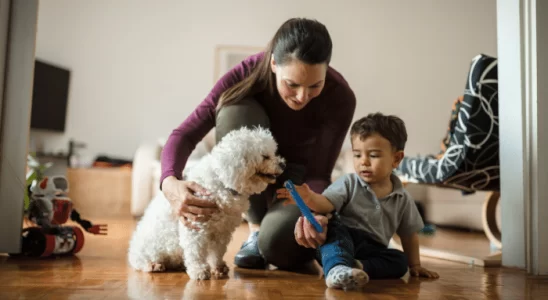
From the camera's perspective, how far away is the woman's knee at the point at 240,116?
1608mm

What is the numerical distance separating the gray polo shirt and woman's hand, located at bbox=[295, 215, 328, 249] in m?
0.12

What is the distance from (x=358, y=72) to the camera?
17.0 feet

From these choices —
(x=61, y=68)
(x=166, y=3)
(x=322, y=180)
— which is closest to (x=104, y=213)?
(x=61, y=68)

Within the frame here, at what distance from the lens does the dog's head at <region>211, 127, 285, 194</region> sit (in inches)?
50.9

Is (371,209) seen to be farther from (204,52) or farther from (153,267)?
(204,52)

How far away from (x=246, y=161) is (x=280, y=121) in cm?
44

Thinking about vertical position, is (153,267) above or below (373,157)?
below

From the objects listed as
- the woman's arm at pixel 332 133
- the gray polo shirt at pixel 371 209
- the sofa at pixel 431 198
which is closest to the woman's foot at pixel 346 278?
the gray polo shirt at pixel 371 209

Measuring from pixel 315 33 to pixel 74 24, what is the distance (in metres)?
3.93

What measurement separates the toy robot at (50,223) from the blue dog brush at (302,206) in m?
0.88

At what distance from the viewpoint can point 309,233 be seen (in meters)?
1.39

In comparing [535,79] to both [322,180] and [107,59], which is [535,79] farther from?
[107,59]

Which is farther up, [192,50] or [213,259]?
[192,50]

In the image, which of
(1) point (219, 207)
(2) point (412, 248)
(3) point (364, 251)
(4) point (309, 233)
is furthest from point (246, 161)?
(2) point (412, 248)
